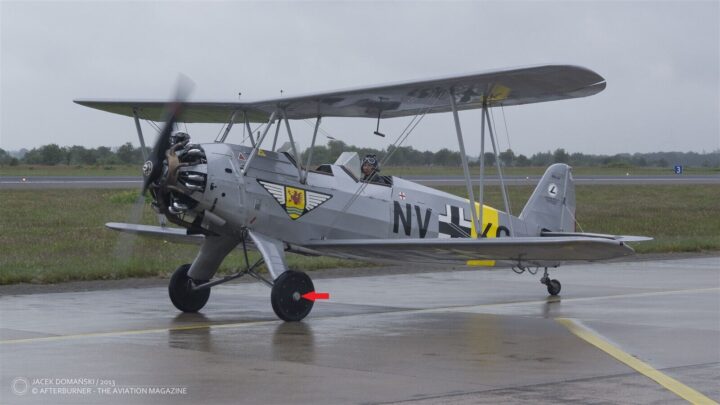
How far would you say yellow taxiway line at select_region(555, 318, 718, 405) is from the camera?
327 inches

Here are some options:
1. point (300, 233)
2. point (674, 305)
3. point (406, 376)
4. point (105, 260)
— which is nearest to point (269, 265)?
point (300, 233)

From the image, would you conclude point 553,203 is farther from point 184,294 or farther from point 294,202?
point 184,294

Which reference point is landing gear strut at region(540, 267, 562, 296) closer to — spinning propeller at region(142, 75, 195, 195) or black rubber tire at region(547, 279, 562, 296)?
black rubber tire at region(547, 279, 562, 296)

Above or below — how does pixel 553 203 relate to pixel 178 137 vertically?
below

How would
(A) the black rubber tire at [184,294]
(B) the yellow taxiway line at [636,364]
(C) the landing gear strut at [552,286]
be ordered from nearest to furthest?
(B) the yellow taxiway line at [636,364]
(A) the black rubber tire at [184,294]
(C) the landing gear strut at [552,286]

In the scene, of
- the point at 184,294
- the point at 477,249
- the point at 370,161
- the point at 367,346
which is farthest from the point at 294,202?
the point at 367,346

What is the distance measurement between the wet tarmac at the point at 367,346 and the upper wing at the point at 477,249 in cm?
75

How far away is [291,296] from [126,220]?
17.1 metres

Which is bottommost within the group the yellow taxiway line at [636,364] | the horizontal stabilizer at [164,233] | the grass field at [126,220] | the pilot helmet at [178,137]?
the grass field at [126,220]

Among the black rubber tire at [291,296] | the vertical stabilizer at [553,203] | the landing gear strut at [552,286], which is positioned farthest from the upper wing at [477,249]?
the vertical stabilizer at [553,203]

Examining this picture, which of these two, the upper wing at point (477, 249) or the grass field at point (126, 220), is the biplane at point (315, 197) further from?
the grass field at point (126, 220)

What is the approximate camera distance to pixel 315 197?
14188 mm

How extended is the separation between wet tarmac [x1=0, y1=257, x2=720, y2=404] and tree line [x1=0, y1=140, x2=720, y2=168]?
7.14ft

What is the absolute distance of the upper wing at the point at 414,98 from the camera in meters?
12.9
